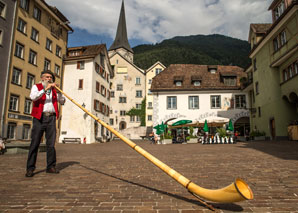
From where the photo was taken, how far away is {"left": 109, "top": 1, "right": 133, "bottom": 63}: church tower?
6412 cm

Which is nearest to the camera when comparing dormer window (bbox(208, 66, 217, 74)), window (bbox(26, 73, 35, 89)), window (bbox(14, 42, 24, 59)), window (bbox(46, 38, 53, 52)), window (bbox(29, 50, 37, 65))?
window (bbox(14, 42, 24, 59))

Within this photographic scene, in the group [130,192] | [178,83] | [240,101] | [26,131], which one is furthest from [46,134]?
[240,101]

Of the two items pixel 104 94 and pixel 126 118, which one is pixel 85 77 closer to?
pixel 104 94

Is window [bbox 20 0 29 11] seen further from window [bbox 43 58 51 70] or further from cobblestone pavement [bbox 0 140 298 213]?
cobblestone pavement [bbox 0 140 298 213]

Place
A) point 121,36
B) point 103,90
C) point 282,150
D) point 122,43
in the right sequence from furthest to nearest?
point 121,36
point 122,43
point 103,90
point 282,150

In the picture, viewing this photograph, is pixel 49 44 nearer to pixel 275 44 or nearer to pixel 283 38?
pixel 275 44

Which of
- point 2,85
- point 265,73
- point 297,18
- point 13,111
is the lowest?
point 13,111

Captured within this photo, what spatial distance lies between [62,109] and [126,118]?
18.0 meters

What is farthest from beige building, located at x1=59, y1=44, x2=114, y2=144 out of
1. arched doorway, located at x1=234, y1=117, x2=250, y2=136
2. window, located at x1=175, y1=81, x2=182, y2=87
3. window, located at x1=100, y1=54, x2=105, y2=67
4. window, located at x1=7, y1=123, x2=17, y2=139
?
arched doorway, located at x1=234, y1=117, x2=250, y2=136

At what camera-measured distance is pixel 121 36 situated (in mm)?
66688

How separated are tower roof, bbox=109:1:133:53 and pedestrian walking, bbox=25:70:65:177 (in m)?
62.1

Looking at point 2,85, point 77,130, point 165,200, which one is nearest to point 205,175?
point 165,200

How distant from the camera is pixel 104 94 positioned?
1271 inches

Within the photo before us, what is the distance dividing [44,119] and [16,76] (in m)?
19.0
